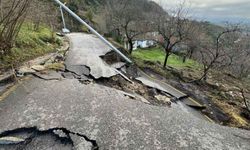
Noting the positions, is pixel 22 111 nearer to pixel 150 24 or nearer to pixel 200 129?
pixel 200 129

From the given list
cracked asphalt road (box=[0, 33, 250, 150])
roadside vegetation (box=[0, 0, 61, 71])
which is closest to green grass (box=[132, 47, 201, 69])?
roadside vegetation (box=[0, 0, 61, 71])

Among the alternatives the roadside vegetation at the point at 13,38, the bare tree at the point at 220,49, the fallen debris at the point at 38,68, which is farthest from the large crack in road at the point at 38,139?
the bare tree at the point at 220,49

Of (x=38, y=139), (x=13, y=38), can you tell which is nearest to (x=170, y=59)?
(x=13, y=38)

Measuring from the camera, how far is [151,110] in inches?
232

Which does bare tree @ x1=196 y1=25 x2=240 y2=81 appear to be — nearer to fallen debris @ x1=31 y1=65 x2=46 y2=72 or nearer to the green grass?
the green grass

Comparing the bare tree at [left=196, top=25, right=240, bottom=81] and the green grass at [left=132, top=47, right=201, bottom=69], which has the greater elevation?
the bare tree at [left=196, top=25, right=240, bottom=81]

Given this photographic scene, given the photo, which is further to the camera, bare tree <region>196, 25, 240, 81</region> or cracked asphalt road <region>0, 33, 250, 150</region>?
bare tree <region>196, 25, 240, 81</region>

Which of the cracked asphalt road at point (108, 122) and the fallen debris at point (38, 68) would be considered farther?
the fallen debris at point (38, 68)

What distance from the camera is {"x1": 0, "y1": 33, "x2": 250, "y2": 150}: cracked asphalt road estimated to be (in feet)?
14.6

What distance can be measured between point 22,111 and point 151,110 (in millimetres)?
2627

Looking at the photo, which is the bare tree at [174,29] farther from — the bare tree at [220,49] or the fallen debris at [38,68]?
the fallen debris at [38,68]

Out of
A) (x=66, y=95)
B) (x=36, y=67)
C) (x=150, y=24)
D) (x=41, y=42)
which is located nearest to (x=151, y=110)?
(x=66, y=95)

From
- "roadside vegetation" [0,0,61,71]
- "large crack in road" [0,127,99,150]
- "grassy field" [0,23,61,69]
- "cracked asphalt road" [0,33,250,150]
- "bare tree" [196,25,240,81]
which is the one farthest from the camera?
"bare tree" [196,25,240,81]

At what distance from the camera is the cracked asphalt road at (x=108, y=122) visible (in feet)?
14.6
